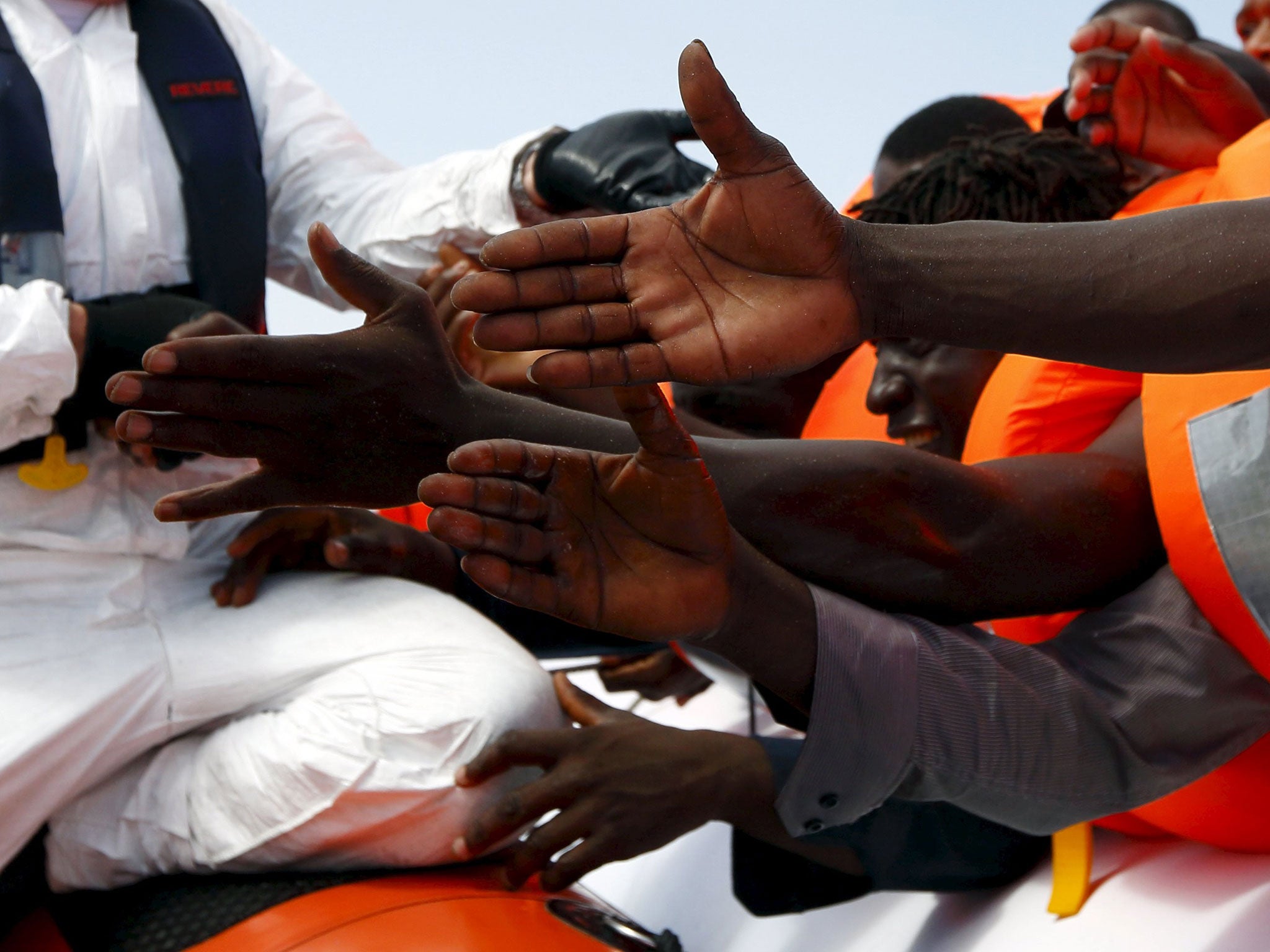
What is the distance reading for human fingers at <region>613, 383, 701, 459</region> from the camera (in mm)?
652

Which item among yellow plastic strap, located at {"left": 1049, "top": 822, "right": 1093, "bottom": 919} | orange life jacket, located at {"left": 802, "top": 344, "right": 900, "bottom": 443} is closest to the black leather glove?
orange life jacket, located at {"left": 802, "top": 344, "right": 900, "bottom": 443}

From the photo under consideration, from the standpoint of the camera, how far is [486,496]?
2.09ft

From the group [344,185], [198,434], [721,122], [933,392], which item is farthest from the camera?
[344,185]

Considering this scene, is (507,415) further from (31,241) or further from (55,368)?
(31,241)

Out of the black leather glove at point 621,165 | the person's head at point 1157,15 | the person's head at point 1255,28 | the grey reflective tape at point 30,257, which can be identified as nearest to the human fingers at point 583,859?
→ the black leather glove at point 621,165

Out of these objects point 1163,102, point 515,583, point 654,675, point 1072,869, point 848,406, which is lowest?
point 654,675

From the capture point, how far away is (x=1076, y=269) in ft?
2.04

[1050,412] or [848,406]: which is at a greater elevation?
[1050,412]

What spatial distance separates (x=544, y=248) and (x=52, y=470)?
0.57 metres

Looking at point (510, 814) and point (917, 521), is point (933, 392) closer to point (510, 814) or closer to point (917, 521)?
point (917, 521)

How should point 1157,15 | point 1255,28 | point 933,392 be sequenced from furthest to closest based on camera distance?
1. point 1255,28
2. point 1157,15
3. point 933,392

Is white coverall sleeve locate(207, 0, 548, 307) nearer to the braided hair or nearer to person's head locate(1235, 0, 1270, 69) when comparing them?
the braided hair

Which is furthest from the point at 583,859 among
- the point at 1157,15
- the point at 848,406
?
the point at 1157,15

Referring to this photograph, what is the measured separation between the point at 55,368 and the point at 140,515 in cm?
15
